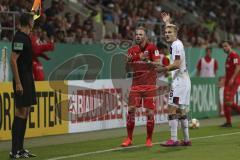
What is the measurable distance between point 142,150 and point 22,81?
2462mm

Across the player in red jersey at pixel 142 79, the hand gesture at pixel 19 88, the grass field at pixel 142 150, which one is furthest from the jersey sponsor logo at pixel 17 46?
the player in red jersey at pixel 142 79

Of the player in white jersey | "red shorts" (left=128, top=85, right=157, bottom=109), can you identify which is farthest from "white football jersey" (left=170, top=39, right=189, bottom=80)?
"red shorts" (left=128, top=85, right=157, bottom=109)

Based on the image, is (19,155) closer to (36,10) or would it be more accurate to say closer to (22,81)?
(22,81)

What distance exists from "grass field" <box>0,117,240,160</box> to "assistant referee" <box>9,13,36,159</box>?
380 millimetres

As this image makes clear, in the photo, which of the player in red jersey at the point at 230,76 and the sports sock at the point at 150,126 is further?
the player in red jersey at the point at 230,76

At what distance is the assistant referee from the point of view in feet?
36.5

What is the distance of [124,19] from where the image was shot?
24.1 meters

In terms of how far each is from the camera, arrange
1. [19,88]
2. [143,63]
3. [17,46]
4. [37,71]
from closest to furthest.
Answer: [19,88] → [17,46] → [143,63] → [37,71]

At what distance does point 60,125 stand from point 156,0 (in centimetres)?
1423

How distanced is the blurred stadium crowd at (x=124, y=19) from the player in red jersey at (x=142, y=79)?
18.1ft

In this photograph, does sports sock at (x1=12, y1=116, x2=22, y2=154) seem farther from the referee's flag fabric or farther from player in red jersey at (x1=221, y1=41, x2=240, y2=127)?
player in red jersey at (x1=221, y1=41, x2=240, y2=127)

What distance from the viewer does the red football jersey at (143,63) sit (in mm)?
12805

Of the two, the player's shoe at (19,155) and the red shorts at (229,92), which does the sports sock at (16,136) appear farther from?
the red shorts at (229,92)

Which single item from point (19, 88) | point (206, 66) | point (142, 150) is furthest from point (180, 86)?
point (206, 66)
